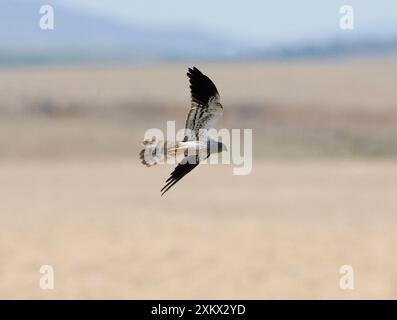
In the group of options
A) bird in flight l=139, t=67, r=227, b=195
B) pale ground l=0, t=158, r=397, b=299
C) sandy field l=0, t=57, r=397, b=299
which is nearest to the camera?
bird in flight l=139, t=67, r=227, b=195

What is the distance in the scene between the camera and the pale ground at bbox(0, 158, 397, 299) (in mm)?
20891

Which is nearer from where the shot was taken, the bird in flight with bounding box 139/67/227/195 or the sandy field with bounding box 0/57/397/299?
the bird in flight with bounding box 139/67/227/195

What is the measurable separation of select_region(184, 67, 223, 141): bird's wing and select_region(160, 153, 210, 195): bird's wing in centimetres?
7

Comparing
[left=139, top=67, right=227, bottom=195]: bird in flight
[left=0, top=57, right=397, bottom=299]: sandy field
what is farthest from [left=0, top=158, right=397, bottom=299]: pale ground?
[left=139, top=67, right=227, bottom=195]: bird in flight

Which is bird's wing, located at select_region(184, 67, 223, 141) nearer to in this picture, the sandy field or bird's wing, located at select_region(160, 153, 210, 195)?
bird's wing, located at select_region(160, 153, 210, 195)

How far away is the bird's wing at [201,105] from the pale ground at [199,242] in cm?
1155

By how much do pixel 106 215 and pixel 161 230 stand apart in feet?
13.5

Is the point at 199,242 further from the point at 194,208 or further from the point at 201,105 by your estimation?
the point at 201,105

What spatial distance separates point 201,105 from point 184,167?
27 cm

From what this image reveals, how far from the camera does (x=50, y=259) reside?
2291 centimetres

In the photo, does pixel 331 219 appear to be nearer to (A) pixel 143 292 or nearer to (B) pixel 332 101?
(A) pixel 143 292

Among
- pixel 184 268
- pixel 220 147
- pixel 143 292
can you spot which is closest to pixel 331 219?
pixel 184 268

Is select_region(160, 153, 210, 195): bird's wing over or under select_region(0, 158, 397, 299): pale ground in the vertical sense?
under

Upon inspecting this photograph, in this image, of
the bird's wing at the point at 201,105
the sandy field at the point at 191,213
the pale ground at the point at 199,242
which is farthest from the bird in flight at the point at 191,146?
the pale ground at the point at 199,242
